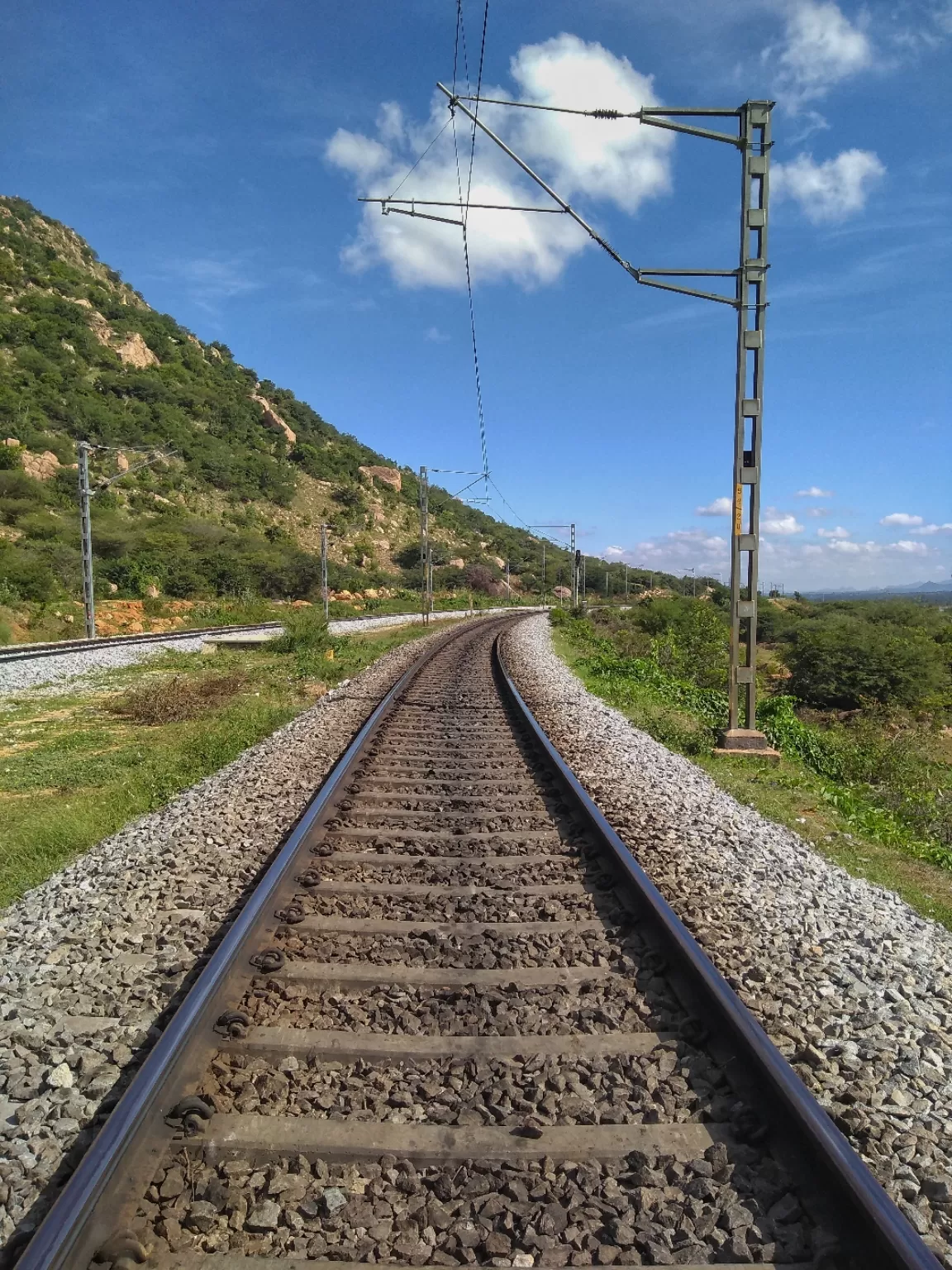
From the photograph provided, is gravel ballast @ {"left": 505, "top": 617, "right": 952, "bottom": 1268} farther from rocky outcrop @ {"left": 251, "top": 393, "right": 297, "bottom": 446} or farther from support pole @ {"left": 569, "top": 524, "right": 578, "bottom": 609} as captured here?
rocky outcrop @ {"left": 251, "top": 393, "right": 297, "bottom": 446}

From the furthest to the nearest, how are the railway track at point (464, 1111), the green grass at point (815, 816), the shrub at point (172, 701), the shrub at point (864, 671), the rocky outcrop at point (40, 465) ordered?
the rocky outcrop at point (40, 465), the shrub at point (864, 671), the shrub at point (172, 701), the green grass at point (815, 816), the railway track at point (464, 1111)

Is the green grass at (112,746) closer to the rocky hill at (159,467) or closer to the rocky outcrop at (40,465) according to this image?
the rocky hill at (159,467)

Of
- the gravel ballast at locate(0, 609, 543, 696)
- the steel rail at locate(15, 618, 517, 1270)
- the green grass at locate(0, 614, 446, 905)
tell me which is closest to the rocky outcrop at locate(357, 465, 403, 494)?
the gravel ballast at locate(0, 609, 543, 696)

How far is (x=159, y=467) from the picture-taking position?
6594 cm

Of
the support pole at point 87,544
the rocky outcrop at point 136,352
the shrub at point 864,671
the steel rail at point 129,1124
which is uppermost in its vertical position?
the rocky outcrop at point 136,352

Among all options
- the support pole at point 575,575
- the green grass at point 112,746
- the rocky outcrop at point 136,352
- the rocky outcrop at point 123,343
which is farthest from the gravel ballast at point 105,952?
the rocky outcrop at point 136,352

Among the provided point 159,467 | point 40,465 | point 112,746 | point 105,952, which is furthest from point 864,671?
point 159,467

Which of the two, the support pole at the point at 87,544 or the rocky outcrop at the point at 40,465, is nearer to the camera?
the support pole at the point at 87,544

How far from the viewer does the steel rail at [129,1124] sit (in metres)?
2.09

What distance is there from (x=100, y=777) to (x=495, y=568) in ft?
322

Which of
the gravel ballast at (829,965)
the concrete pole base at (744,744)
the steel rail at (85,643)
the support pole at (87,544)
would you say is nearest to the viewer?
the gravel ballast at (829,965)

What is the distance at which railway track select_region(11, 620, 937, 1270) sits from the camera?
7.38 ft

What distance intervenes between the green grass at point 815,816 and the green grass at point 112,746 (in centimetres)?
540

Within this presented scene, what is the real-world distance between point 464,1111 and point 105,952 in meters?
2.25
